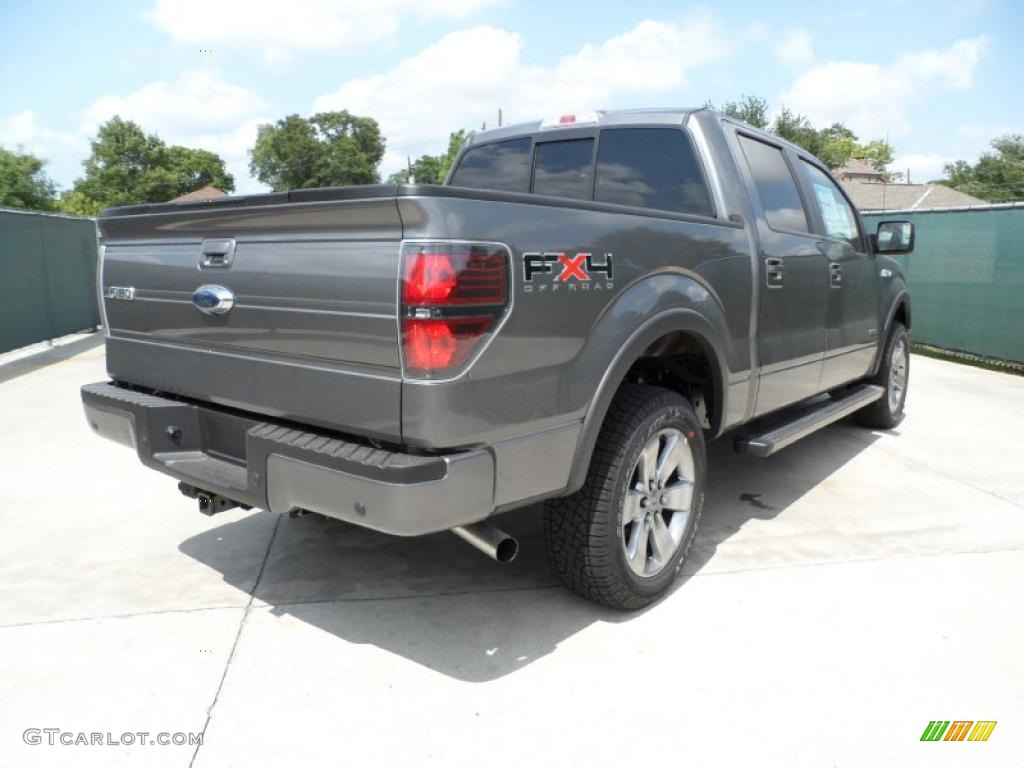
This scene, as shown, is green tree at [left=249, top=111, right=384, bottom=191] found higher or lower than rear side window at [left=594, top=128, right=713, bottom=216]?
higher

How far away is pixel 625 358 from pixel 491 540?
31.2 inches

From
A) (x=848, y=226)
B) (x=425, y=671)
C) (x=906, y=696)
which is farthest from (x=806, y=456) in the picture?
(x=425, y=671)

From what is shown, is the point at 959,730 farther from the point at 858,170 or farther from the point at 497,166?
the point at 858,170

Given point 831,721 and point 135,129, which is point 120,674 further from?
point 135,129

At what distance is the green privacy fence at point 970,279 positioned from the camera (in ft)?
31.2

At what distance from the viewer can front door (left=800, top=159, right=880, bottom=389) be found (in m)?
4.65

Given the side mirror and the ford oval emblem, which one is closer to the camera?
the ford oval emblem

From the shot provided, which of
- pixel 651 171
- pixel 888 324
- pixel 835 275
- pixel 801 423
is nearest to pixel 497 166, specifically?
pixel 651 171

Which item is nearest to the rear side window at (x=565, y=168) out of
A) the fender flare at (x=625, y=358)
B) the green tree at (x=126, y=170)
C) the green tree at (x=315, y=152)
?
the fender flare at (x=625, y=358)

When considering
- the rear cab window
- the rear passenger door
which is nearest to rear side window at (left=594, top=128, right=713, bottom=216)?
the rear cab window

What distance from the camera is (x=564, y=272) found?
252 cm

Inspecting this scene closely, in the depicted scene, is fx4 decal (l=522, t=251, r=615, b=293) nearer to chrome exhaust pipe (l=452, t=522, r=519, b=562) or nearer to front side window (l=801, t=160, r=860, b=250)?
chrome exhaust pipe (l=452, t=522, r=519, b=562)

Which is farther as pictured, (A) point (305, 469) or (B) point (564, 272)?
(B) point (564, 272)

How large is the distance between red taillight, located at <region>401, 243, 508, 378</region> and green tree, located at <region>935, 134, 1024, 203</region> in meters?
80.0
